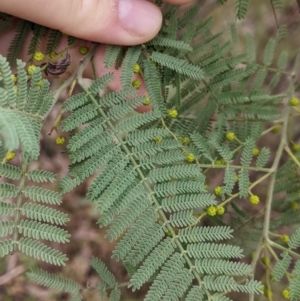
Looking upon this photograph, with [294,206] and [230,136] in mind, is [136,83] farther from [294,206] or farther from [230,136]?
[294,206]

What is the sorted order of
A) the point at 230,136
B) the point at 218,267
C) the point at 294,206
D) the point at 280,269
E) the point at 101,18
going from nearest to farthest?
the point at 218,267, the point at 101,18, the point at 280,269, the point at 230,136, the point at 294,206

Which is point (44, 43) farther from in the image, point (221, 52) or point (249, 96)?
point (249, 96)

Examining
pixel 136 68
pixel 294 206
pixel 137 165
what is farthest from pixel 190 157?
pixel 294 206

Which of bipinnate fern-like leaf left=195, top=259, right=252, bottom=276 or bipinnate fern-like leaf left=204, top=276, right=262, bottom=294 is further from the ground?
bipinnate fern-like leaf left=195, top=259, right=252, bottom=276

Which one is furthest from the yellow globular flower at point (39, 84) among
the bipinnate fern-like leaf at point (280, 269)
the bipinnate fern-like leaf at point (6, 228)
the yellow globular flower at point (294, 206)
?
the yellow globular flower at point (294, 206)

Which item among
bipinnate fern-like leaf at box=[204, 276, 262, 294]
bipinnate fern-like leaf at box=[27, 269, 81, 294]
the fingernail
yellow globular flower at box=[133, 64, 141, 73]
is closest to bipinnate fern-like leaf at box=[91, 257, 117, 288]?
bipinnate fern-like leaf at box=[27, 269, 81, 294]

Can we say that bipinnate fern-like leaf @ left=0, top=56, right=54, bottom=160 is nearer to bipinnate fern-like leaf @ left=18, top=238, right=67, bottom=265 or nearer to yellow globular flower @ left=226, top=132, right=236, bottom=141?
bipinnate fern-like leaf @ left=18, top=238, right=67, bottom=265

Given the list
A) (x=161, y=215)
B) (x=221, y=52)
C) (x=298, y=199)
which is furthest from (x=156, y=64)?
(x=298, y=199)
